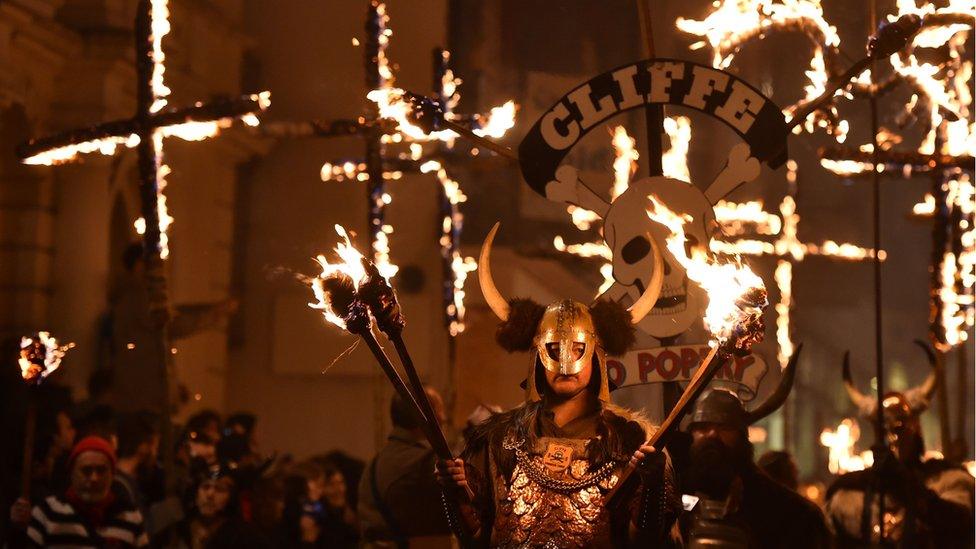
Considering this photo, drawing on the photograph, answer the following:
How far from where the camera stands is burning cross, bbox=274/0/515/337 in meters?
10.6

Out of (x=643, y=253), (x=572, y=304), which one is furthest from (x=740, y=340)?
(x=643, y=253)

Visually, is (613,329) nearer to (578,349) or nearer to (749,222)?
(578,349)

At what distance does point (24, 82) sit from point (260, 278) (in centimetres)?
434

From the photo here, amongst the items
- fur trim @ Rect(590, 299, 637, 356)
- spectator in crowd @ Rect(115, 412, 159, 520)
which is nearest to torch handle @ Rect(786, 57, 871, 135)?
fur trim @ Rect(590, 299, 637, 356)

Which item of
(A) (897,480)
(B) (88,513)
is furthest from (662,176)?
(B) (88,513)

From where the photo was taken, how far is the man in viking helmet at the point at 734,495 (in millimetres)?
8859

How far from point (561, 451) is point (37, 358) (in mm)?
3665

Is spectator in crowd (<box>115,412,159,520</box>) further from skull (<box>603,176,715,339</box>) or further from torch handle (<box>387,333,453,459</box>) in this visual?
torch handle (<box>387,333,453,459</box>)

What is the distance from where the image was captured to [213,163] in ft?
61.8

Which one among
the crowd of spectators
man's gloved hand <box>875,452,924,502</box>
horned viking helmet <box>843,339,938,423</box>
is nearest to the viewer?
the crowd of spectators

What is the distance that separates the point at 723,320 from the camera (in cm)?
695

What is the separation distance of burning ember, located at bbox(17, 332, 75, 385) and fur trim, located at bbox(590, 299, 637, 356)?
12.0 ft

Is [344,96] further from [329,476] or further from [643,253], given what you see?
[643,253]

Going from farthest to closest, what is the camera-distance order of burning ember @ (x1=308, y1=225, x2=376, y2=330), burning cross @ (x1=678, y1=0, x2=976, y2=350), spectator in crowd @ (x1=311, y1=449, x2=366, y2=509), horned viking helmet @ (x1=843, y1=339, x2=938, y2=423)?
spectator in crowd @ (x1=311, y1=449, x2=366, y2=509)
horned viking helmet @ (x1=843, y1=339, x2=938, y2=423)
burning cross @ (x1=678, y1=0, x2=976, y2=350)
burning ember @ (x1=308, y1=225, x2=376, y2=330)
